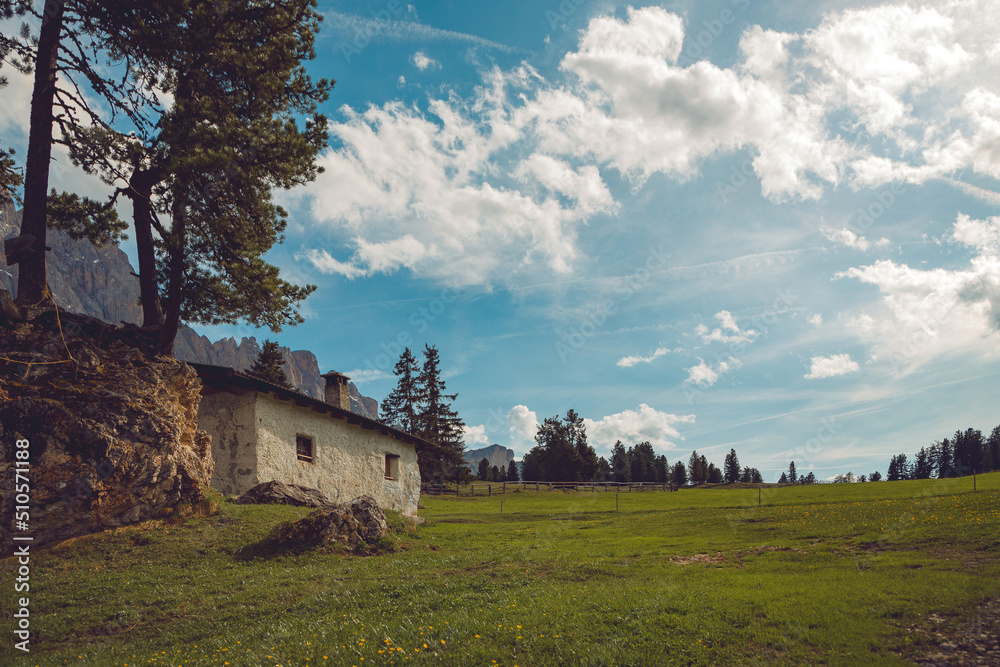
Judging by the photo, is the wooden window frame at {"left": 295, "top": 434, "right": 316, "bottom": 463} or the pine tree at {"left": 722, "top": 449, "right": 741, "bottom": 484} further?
the pine tree at {"left": 722, "top": 449, "right": 741, "bottom": 484}

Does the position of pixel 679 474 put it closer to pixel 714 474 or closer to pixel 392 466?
pixel 714 474

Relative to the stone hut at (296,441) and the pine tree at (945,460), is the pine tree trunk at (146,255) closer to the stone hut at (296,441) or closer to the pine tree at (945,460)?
the stone hut at (296,441)

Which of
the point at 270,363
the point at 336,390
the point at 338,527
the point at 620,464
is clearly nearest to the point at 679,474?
the point at 620,464

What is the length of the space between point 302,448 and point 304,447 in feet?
0.48

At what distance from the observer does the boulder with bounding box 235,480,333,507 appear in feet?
60.6

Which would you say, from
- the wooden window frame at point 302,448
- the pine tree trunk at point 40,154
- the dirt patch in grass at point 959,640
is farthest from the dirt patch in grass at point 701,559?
the pine tree trunk at point 40,154

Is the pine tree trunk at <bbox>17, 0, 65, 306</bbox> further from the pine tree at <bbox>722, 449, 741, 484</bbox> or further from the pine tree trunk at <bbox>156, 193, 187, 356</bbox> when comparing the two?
the pine tree at <bbox>722, 449, 741, 484</bbox>

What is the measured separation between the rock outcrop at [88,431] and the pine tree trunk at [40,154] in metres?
1.34

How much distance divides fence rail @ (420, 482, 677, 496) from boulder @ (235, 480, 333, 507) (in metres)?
32.1

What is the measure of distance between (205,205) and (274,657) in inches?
Answer: 620

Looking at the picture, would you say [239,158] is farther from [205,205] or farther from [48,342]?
[48,342]

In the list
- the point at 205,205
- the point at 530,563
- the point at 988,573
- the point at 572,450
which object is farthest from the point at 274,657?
the point at 572,450

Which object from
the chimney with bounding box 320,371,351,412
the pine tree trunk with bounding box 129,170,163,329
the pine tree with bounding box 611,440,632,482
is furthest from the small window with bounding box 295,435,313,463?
the pine tree with bounding box 611,440,632,482

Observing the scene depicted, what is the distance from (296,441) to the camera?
21828mm
